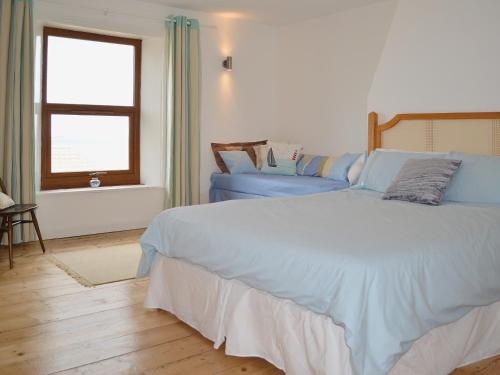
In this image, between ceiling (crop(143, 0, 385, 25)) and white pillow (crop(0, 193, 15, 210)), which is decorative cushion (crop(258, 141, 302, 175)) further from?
white pillow (crop(0, 193, 15, 210))

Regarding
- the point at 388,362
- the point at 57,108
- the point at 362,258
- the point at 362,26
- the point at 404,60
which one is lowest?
the point at 388,362

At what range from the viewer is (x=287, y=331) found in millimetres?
2059

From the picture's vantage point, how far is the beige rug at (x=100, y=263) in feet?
11.5

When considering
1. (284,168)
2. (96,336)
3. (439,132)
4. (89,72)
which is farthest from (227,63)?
(96,336)

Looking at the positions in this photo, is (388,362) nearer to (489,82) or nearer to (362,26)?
(489,82)

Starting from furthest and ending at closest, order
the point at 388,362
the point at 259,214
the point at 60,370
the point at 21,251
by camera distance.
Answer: the point at 21,251 → the point at 259,214 → the point at 60,370 → the point at 388,362

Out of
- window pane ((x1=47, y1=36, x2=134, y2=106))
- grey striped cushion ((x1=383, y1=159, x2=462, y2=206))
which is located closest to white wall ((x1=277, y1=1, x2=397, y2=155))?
grey striped cushion ((x1=383, y1=159, x2=462, y2=206))

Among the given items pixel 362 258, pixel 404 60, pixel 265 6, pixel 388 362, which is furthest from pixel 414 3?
pixel 388 362

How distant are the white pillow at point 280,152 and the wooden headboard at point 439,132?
3.04ft

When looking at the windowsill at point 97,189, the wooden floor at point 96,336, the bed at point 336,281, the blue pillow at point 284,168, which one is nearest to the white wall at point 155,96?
the windowsill at point 97,189

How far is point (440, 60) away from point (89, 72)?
10.8 ft

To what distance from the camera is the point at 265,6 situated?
507 centimetres

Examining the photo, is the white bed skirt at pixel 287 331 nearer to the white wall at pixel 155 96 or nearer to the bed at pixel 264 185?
the bed at pixel 264 185

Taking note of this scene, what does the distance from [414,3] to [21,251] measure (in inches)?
154
